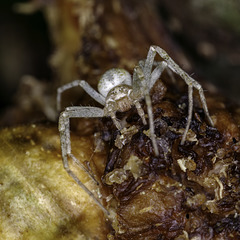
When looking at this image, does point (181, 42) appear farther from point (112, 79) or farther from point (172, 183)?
point (172, 183)

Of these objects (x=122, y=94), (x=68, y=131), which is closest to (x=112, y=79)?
(x=122, y=94)

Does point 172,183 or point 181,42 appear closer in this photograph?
point 172,183

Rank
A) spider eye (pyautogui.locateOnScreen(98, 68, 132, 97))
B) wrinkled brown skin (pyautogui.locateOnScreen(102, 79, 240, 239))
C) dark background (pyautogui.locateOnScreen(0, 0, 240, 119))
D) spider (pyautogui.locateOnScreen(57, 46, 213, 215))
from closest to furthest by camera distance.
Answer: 1. wrinkled brown skin (pyautogui.locateOnScreen(102, 79, 240, 239))
2. spider (pyautogui.locateOnScreen(57, 46, 213, 215))
3. spider eye (pyautogui.locateOnScreen(98, 68, 132, 97))
4. dark background (pyautogui.locateOnScreen(0, 0, 240, 119))

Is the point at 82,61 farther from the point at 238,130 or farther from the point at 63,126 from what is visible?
the point at 238,130

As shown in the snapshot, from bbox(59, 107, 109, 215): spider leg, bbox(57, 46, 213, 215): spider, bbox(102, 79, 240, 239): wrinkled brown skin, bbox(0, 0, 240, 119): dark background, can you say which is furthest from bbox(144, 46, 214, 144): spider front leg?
bbox(0, 0, 240, 119): dark background

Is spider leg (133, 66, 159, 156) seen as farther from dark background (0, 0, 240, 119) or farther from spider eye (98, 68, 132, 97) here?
dark background (0, 0, 240, 119)

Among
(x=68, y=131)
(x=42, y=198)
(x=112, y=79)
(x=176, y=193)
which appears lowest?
(x=176, y=193)

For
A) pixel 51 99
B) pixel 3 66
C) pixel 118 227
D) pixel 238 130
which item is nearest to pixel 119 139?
pixel 118 227
